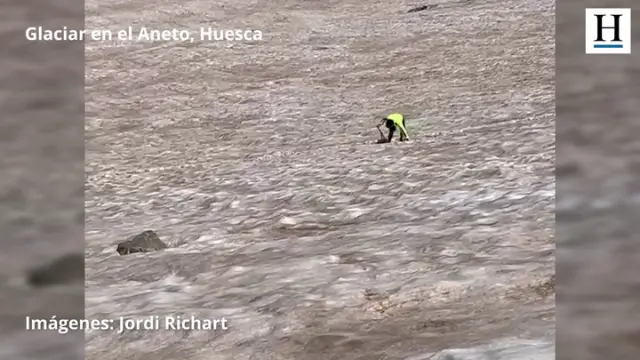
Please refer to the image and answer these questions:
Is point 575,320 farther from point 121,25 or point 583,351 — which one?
point 121,25

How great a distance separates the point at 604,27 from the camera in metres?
1.15

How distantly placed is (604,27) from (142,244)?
0.79 meters

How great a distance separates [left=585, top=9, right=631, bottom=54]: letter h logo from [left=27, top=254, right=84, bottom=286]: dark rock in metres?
0.85

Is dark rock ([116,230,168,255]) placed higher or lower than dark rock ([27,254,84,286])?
higher

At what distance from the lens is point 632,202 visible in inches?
44.9

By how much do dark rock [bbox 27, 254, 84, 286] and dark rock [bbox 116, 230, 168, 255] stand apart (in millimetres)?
66

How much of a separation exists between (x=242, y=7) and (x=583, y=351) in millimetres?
745

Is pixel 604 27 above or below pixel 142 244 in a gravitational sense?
above

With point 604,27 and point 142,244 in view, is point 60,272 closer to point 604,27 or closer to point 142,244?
point 142,244

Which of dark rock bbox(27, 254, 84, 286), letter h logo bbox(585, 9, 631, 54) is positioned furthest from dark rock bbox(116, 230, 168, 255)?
letter h logo bbox(585, 9, 631, 54)

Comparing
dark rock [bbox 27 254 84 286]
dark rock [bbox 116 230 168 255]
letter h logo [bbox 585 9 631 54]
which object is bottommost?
dark rock [bbox 27 254 84 286]

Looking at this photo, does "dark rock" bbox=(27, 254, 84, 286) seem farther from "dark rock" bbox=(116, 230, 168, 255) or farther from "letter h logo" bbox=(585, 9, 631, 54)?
"letter h logo" bbox=(585, 9, 631, 54)

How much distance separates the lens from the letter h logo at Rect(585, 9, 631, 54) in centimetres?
115

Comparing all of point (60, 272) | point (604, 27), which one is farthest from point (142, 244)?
point (604, 27)
